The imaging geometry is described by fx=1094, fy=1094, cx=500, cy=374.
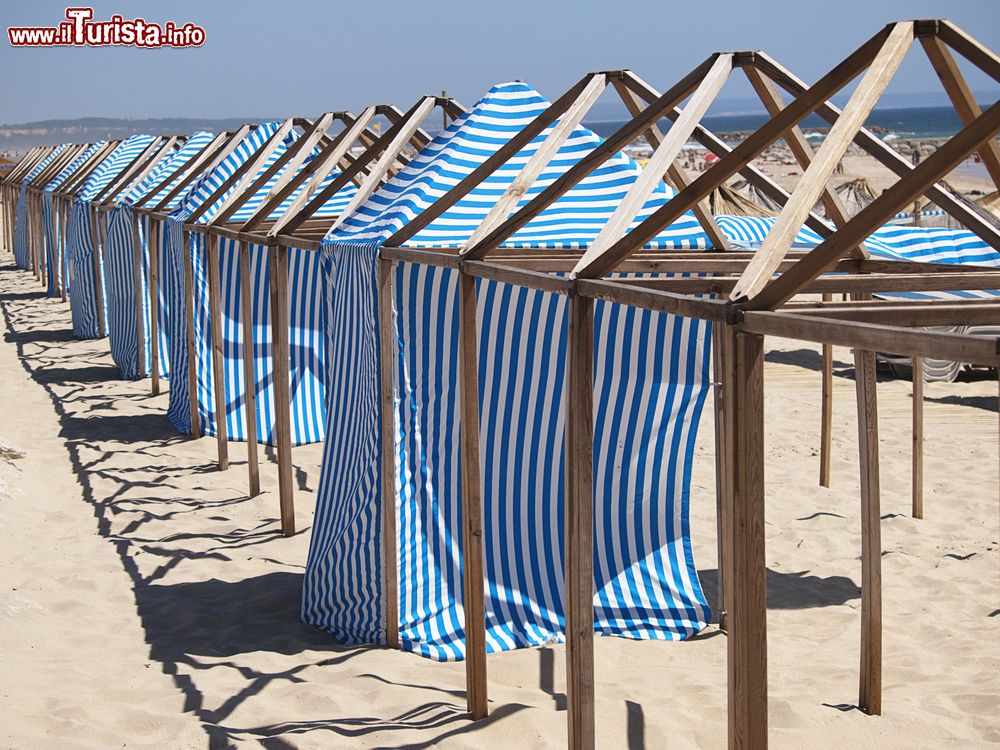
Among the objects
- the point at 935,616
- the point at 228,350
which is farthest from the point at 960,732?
the point at 228,350

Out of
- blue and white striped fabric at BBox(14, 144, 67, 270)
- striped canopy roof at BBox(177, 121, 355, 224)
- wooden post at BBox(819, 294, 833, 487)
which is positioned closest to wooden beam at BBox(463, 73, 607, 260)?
wooden post at BBox(819, 294, 833, 487)

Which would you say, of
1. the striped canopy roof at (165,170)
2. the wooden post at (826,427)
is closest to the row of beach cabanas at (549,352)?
the wooden post at (826,427)

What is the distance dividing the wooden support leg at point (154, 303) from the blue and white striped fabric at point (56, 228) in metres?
7.95

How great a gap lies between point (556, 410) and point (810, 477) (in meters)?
3.36

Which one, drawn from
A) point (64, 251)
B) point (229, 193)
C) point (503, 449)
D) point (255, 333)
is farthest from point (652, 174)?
point (64, 251)

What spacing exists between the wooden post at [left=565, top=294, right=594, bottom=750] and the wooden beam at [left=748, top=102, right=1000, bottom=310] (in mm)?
846

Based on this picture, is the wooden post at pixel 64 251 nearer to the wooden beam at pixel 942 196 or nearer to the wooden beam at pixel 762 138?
the wooden beam at pixel 942 196

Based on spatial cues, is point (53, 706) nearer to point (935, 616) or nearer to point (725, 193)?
point (935, 616)

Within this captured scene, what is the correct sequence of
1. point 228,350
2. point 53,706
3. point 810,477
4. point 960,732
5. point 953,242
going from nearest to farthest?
1. point 960,732
2. point 53,706
3. point 953,242
4. point 810,477
5. point 228,350

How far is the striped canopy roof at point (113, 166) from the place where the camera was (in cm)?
1470

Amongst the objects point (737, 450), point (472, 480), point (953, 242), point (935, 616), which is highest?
point (953, 242)

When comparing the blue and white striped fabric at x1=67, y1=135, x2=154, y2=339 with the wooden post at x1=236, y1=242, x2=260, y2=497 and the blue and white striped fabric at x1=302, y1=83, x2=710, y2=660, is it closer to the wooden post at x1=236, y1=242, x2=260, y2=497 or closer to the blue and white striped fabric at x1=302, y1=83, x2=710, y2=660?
the wooden post at x1=236, y1=242, x2=260, y2=497

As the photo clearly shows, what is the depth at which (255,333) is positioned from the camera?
8.28m

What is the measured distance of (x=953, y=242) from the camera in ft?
21.2
